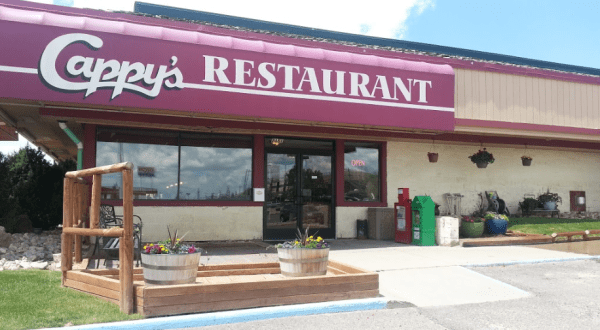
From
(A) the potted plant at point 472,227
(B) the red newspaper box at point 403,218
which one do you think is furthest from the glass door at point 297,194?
(A) the potted plant at point 472,227

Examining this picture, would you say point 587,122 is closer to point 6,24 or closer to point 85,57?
point 85,57

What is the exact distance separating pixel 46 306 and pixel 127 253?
107cm

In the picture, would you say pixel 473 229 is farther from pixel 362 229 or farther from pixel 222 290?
pixel 222 290

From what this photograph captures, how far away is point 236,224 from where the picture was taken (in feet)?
37.4

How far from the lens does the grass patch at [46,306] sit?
4770mm

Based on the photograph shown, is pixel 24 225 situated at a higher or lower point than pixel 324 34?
lower

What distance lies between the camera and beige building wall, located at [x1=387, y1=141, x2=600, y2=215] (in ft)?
43.9

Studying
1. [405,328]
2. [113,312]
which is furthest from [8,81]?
[405,328]

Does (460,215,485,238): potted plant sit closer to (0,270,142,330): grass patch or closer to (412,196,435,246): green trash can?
(412,196,435,246): green trash can

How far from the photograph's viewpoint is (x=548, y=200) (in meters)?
14.7

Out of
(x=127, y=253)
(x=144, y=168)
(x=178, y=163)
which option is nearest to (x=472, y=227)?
(x=178, y=163)

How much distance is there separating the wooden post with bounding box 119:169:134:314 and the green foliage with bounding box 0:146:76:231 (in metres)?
9.09

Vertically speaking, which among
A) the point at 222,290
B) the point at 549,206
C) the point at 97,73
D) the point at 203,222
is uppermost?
the point at 97,73

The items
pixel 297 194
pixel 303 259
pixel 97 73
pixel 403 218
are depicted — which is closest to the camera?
pixel 303 259
